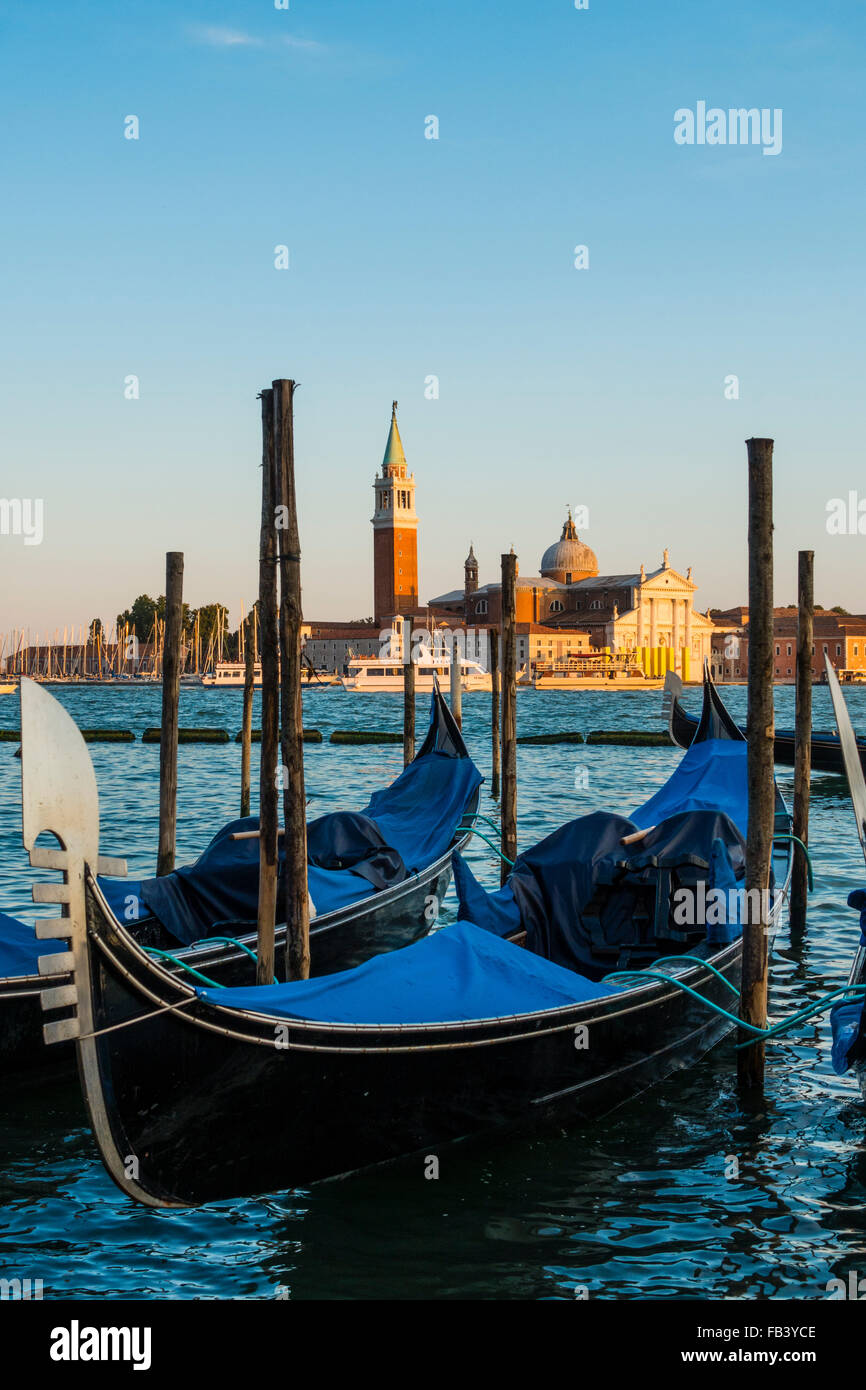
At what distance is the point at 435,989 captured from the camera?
12.7 feet

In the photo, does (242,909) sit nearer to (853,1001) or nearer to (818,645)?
(853,1001)

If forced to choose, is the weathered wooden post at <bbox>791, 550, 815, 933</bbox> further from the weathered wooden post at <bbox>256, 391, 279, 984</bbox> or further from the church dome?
the church dome

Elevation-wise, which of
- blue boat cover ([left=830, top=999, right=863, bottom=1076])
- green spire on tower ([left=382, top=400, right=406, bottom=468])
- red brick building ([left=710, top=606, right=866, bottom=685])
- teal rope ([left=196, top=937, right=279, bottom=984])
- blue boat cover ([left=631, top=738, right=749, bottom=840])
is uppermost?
green spire on tower ([left=382, top=400, right=406, bottom=468])

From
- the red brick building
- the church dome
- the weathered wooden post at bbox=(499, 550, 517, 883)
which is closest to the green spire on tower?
the church dome

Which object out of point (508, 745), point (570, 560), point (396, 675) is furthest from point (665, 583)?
point (508, 745)

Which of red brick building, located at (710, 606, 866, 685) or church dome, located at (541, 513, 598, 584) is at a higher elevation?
church dome, located at (541, 513, 598, 584)

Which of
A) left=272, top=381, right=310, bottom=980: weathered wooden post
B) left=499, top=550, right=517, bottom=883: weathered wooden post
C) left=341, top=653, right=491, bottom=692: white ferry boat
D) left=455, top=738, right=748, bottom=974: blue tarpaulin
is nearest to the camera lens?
left=272, top=381, right=310, bottom=980: weathered wooden post

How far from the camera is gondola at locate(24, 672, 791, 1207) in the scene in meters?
3.02

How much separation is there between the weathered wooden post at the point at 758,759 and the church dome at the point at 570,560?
75939mm

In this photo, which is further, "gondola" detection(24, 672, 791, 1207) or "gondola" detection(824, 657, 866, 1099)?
"gondola" detection(824, 657, 866, 1099)

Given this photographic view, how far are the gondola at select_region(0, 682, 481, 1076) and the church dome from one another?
2888 inches

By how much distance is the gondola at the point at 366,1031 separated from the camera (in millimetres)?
3018

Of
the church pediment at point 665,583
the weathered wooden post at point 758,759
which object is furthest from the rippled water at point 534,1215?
the church pediment at point 665,583

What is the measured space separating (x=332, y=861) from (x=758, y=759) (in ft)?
8.69
